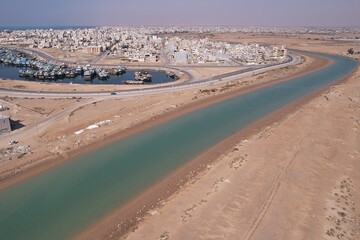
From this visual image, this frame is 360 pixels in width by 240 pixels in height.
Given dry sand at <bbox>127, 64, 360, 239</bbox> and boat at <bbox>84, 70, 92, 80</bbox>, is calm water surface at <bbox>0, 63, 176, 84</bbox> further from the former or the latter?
dry sand at <bbox>127, 64, 360, 239</bbox>

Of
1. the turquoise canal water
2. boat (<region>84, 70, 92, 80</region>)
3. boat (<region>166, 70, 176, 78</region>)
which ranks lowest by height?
the turquoise canal water

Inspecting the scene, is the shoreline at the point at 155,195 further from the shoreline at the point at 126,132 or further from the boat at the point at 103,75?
the boat at the point at 103,75

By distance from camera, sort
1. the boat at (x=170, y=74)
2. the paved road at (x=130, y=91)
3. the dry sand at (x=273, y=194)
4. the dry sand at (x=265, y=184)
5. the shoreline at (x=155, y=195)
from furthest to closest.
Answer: the boat at (x=170, y=74)
the paved road at (x=130, y=91)
the shoreline at (x=155, y=195)
the dry sand at (x=265, y=184)
the dry sand at (x=273, y=194)

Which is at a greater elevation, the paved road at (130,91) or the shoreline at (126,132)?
the paved road at (130,91)

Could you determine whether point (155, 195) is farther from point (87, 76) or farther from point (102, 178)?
point (87, 76)

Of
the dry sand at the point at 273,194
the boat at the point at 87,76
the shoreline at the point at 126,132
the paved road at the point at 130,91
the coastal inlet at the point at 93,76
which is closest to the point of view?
the dry sand at the point at 273,194

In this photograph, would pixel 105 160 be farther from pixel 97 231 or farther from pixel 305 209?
pixel 305 209

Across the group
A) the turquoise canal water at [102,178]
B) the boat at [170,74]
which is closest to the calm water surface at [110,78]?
the boat at [170,74]

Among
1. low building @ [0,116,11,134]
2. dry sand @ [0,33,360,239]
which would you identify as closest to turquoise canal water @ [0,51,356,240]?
dry sand @ [0,33,360,239]

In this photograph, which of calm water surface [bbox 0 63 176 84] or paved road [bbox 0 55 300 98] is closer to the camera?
paved road [bbox 0 55 300 98]
